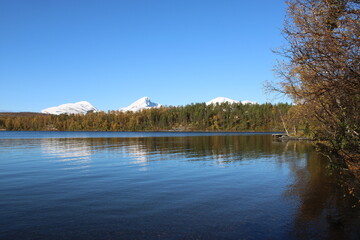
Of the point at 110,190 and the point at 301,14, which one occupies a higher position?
the point at 301,14

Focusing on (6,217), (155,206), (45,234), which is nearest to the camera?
(45,234)

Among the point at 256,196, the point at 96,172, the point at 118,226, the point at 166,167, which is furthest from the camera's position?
the point at 166,167

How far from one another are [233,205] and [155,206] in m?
3.88

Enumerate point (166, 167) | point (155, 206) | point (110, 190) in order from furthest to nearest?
point (166, 167) < point (110, 190) < point (155, 206)

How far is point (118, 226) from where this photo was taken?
1180 centimetres

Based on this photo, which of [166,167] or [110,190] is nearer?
[110,190]

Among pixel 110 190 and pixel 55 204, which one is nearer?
pixel 55 204

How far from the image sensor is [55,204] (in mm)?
15250

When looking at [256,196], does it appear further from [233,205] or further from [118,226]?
[118,226]

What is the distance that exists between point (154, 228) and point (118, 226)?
1470mm

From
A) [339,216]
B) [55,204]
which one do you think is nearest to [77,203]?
[55,204]

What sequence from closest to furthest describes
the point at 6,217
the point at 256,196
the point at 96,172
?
1. the point at 6,217
2. the point at 256,196
3. the point at 96,172

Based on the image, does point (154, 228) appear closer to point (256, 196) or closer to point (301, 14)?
point (256, 196)

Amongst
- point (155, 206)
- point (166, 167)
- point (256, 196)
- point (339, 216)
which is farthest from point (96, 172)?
point (339, 216)
